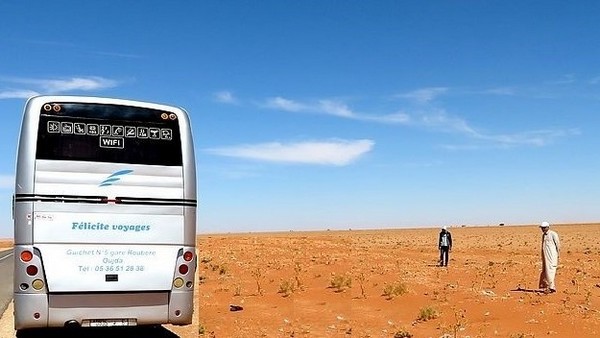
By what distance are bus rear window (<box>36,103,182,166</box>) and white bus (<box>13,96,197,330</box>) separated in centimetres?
2

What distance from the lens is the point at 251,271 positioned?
2723cm

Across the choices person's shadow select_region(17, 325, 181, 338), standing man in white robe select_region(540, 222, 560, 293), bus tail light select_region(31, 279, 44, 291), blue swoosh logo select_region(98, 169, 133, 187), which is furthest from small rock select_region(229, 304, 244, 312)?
standing man in white robe select_region(540, 222, 560, 293)

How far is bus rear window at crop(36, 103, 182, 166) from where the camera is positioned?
31.7ft

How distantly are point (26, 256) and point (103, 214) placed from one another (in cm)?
122

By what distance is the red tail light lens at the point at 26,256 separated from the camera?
940cm

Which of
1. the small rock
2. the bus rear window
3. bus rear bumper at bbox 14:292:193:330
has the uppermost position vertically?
the bus rear window

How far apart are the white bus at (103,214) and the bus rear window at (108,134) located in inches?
0.6

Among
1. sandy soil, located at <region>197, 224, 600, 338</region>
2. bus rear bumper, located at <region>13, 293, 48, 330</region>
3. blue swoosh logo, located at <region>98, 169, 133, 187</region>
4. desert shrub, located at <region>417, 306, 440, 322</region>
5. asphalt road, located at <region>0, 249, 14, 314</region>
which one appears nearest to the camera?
bus rear bumper, located at <region>13, 293, 48, 330</region>

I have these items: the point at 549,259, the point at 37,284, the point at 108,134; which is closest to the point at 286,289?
the point at 549,259

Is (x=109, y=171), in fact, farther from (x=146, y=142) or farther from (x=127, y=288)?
(x=127, y=288)

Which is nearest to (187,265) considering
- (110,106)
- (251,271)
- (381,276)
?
(110,106)

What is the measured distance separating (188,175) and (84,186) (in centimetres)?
160

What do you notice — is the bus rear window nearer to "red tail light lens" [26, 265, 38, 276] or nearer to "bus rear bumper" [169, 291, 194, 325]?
"red tail light lens" [26, 265, 38, 276]

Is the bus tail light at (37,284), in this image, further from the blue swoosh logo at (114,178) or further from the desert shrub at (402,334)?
the desert shrub at (402,334)
